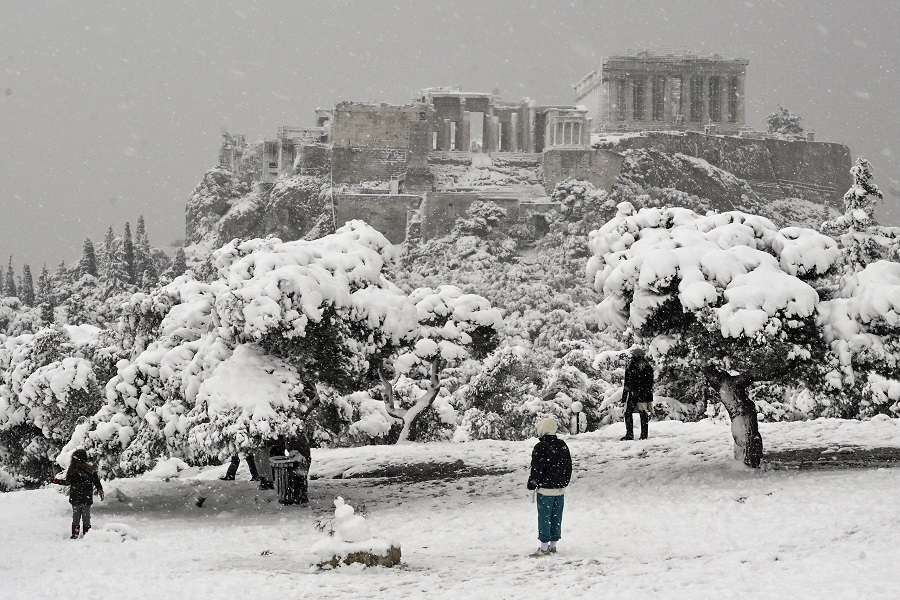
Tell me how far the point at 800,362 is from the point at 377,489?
20.2ft

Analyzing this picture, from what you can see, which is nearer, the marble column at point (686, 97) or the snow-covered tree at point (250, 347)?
the snow-covered tree at point (250, 347)

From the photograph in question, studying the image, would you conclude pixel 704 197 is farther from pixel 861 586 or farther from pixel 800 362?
pixel 861 586

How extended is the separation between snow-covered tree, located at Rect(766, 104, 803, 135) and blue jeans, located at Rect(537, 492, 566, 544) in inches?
3460

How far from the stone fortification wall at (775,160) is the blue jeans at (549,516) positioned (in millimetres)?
71448

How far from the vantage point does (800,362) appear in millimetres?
12703

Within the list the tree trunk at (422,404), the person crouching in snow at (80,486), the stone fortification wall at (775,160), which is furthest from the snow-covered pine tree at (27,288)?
the person crouching in snow at (80,486)

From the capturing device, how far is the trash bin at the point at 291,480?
1369 centimetres

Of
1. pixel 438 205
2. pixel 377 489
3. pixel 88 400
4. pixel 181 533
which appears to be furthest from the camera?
pixel 438 205

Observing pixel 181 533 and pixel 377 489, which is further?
pixel 377 489

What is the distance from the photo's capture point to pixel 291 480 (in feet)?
44.8

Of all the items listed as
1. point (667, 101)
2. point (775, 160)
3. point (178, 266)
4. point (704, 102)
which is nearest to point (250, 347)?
point (178, 266)

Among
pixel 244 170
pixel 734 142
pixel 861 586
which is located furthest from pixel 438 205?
pixel 861 586

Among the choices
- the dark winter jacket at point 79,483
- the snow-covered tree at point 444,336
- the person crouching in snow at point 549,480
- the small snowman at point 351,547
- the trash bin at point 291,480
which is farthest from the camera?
the snow-covered tree at point 444,336

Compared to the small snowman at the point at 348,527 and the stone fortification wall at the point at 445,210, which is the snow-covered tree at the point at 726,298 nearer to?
the small snowman at the point at 348,527
